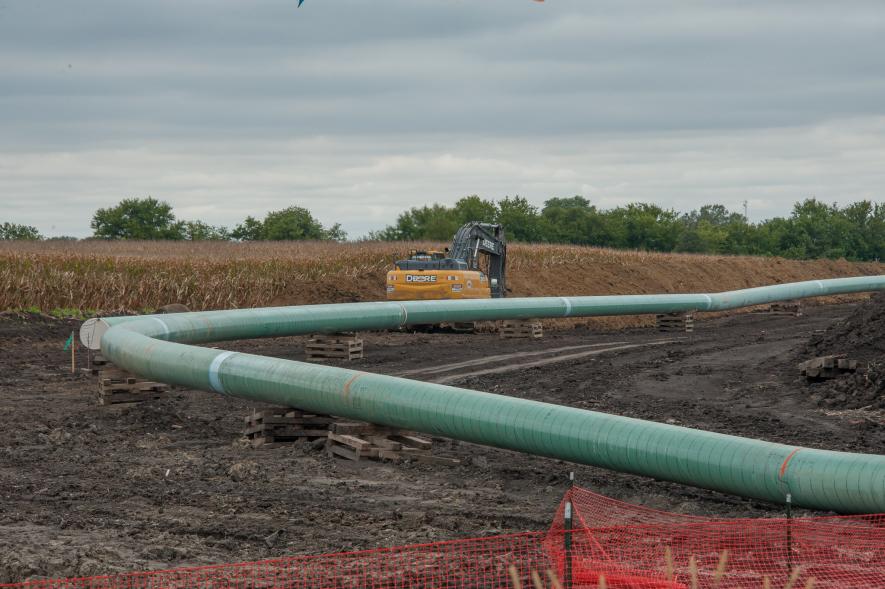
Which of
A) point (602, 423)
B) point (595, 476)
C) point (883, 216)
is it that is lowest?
point (595, 476)

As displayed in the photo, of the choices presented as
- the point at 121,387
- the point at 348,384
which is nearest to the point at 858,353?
the point at 348,384

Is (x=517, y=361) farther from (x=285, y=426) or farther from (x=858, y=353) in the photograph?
(x=285, y=426)

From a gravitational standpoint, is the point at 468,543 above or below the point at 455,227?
below

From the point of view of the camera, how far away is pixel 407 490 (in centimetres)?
1057

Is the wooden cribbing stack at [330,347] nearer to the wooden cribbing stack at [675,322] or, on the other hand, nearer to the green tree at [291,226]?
the wooden cribbing stack at [675,322]

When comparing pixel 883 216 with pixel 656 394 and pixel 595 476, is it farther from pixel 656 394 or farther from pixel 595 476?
pixel 595 476

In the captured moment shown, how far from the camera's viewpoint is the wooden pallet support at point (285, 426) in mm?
13055

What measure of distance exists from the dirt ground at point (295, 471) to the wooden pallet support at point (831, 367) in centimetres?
31

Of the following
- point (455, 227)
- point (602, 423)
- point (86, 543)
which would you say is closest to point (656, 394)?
point (602, 423)

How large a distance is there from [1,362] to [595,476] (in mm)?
14369

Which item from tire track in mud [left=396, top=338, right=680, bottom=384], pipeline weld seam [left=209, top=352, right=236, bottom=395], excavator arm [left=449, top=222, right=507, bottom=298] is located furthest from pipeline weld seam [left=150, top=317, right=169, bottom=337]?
excavator arm [left=449, top=222, right=507, bottom=298]

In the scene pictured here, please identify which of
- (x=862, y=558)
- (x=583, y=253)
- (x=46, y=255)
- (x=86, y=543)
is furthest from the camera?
(x=583, y=253)

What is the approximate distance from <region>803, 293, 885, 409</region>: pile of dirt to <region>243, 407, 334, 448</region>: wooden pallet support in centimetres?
765

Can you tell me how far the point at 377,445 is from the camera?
40.1 ft
